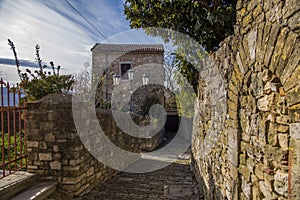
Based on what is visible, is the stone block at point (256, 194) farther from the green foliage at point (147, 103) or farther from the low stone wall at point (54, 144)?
the green foliage at point (147, 103)

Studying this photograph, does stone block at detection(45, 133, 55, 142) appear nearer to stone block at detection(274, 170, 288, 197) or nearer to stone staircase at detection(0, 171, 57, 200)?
stone staircase at detection(0, 171, 57, 200)

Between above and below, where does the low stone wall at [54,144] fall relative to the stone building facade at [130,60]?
below

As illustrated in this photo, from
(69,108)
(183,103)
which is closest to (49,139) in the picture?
(69,108)

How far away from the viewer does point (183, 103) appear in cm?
1039

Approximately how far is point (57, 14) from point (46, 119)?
2.52 m

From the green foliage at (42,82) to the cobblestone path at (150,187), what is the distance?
246cm

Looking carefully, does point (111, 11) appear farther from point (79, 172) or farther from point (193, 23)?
point (79, 172)

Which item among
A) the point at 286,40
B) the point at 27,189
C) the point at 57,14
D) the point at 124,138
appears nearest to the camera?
the point at 286,40

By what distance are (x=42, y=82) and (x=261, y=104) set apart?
15.6 ft

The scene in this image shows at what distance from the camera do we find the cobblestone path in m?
3.85

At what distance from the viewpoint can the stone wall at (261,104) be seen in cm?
116

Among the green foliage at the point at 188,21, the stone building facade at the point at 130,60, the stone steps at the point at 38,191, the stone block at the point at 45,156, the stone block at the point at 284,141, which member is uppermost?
the stone building facade at the point at 130,60

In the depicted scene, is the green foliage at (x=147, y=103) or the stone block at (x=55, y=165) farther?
the green foliage at (x=147, y=103)

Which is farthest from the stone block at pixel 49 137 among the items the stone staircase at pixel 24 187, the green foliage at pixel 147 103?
the green foliage at pixel 147 103
